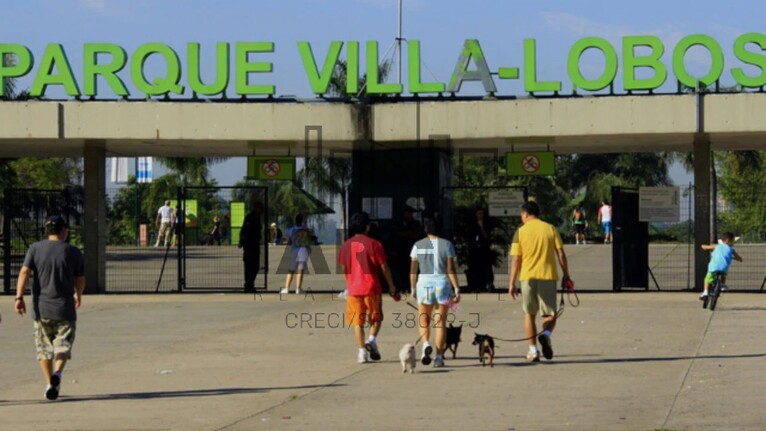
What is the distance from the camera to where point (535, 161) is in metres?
27.2

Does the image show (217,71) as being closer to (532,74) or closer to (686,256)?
(532,74)

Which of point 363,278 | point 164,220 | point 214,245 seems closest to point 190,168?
point 164,220

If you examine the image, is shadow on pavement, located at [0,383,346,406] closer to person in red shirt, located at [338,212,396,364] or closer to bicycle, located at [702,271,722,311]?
person in red shirt, located at [338,212,396,364]

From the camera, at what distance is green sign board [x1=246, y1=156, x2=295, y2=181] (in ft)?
91.7

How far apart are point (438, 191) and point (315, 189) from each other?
1114 inches

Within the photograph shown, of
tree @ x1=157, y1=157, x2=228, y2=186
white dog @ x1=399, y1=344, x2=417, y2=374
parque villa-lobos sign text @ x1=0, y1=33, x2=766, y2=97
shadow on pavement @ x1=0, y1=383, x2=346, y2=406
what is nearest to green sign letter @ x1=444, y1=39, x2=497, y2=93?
parque villa-lobos sign text @ x1=0, y1=33, x2=766, y2=97

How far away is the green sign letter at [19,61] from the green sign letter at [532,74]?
9590 mm

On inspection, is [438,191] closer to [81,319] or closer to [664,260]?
[81,319]

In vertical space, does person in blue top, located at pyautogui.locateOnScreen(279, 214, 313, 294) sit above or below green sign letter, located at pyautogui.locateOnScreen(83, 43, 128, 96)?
below

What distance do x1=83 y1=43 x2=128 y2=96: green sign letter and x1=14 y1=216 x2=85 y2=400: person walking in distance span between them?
44.0 feet

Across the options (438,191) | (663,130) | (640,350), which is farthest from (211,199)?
(640,350)

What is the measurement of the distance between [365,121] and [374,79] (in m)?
0.82

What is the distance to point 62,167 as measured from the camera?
208 ft

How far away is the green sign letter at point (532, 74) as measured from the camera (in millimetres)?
25047
